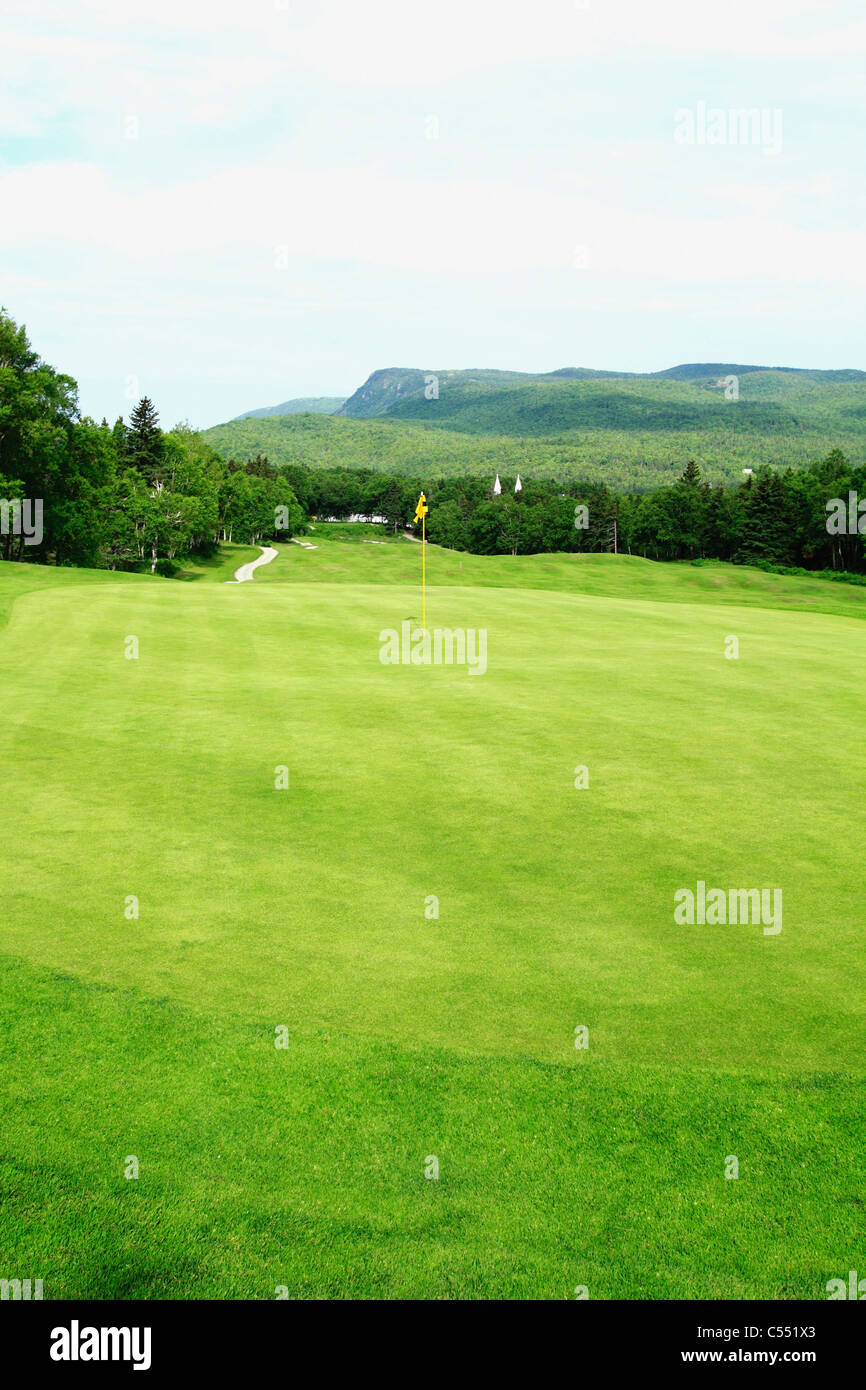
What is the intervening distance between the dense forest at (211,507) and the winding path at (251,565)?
3806 millimetres

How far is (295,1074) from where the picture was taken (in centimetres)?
758

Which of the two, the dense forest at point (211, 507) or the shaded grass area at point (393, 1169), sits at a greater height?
the dense forest at point (211, 507)

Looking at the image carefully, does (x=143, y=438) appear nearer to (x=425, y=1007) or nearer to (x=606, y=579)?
(x=606, y=579)

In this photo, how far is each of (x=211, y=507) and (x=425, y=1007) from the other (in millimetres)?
90283

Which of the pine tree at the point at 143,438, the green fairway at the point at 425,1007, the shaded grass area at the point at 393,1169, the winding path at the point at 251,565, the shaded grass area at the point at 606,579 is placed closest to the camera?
the shaded grass area at the point at 393,1169

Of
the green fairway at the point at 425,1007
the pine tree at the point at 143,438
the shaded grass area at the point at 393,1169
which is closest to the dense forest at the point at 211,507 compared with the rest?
the pine tree at the point at 143,438

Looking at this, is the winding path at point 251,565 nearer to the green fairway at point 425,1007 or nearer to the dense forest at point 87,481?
the dense forest at point 87,481

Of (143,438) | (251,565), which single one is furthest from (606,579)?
(143,438)

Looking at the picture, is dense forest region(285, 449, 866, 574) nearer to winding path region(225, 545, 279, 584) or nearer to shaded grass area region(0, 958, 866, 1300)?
winding path region(225, 545, 279, 584)

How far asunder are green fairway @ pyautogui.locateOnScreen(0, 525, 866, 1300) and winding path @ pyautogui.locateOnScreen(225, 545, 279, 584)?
60.3 meters

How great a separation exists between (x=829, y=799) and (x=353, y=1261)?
1114 centimetres

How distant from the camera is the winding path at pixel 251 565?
8016cm

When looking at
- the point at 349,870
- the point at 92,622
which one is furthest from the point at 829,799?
the point at 92,622

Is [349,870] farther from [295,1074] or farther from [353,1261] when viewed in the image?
[353,1261]
